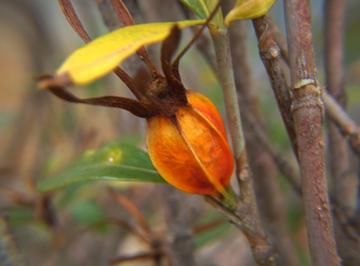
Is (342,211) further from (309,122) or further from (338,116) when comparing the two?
(309,122)

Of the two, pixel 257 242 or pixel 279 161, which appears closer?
pixel 257 242

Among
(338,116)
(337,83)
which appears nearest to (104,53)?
(338,116)

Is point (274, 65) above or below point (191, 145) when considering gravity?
above

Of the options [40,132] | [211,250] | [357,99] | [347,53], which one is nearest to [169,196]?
[211,250]

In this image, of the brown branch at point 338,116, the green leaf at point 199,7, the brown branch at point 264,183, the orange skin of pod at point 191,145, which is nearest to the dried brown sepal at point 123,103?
the orange skin of pod at point 191,145

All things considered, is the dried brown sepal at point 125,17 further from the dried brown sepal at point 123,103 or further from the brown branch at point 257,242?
the brown branch at point 257,242

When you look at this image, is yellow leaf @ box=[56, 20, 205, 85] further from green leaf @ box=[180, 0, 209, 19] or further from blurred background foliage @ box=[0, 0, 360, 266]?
blurred background foliage @ box=[0, 0, 360, 266]
